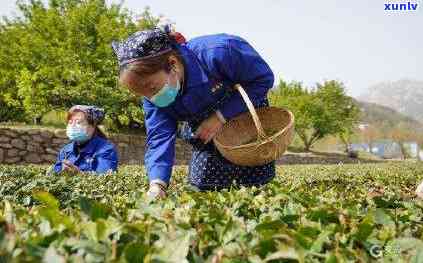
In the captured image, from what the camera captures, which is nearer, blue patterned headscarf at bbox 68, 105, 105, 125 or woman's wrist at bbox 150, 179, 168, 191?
woman's wrist at bbox 150, 179, 168, 191

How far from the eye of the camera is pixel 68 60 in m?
16.6

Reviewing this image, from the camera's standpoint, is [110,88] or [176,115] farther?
[110,88]

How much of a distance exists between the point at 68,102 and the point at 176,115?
14.6m

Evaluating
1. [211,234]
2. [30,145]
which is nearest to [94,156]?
[211,234]

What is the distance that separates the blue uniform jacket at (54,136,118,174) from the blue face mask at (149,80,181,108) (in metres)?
3.14

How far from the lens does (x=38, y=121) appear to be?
71.4 feet

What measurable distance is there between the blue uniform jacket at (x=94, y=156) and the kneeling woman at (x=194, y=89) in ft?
9.32

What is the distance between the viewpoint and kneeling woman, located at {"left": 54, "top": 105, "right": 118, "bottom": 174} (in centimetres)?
606

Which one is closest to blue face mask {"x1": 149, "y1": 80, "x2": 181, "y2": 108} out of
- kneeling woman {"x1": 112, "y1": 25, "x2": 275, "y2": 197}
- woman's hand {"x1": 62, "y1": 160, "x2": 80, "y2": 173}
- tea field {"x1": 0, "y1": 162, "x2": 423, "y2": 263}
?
kneeling woman {"x1": 112, "y1": 25, "x2": 275, "y2": 197}

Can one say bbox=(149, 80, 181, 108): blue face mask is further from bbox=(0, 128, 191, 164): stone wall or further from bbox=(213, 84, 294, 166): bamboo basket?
bbox=(0, 128, 191, 164): stone wall

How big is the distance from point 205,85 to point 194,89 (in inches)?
2.8

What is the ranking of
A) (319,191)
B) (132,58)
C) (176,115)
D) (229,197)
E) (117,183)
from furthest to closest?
(117,183) < (176,115) < (132,58) < (319,191) < (229,197)

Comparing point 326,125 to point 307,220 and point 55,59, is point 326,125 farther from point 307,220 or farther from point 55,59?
point 307,220

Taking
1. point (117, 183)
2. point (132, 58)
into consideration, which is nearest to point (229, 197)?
point (132, 58)
